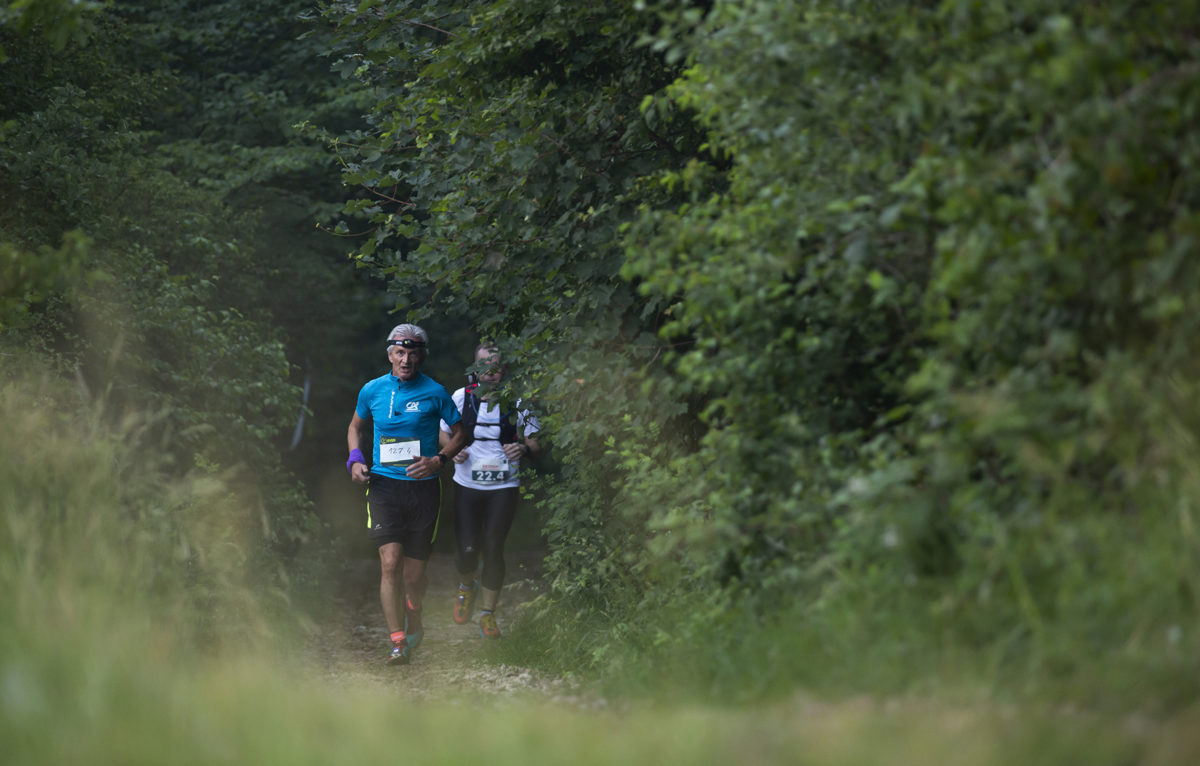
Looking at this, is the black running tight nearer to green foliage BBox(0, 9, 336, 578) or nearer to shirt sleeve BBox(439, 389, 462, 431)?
shirt sleeve BBox(439, 389, 462, 431)

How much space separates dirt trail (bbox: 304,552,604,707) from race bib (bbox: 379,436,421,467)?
157 cm

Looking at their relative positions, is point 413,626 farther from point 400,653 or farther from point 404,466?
point 404,466

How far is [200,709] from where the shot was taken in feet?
13.3

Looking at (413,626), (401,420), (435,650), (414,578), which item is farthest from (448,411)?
(435,650)

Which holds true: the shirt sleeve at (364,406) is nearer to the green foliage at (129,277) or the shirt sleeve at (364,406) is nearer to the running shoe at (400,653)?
the green foliage at (129,277)

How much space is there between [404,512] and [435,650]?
1.47 m

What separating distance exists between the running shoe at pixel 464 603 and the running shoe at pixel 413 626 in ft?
4.41

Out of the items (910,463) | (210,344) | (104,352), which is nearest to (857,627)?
(910,463)

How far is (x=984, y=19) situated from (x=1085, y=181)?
0.80 meters

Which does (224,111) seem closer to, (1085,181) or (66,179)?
(66,179)

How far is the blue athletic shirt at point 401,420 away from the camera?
933 cm

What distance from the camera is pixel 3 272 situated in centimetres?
607

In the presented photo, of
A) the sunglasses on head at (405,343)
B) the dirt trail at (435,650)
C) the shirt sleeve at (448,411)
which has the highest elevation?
the sunglasses on head at (405,343)

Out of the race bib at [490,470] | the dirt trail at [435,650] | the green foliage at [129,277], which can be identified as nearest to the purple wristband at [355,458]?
the green foliage at [129,277]
